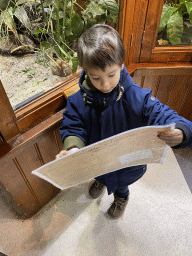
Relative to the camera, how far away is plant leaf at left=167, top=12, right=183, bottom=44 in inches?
46.0

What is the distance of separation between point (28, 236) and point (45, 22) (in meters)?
1.36

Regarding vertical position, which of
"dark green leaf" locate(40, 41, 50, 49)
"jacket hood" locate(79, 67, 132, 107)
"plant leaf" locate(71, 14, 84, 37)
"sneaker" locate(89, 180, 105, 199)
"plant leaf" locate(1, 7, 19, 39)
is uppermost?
"plant leaf" locate(1, 7, 19, 39)

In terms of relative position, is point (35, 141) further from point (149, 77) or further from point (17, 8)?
point (149, 77)

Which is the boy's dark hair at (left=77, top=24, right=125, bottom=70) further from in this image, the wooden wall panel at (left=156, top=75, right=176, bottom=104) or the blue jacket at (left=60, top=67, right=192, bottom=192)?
the wooden wall panel at (left=156, top=75, right=176, bottom=104)

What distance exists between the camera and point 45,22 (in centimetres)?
108

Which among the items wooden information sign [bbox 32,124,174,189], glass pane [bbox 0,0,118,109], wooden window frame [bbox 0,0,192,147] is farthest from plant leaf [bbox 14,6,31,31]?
wooden information sign [bbox 32,124,174,189]

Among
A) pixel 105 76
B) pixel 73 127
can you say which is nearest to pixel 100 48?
pixel 105 76

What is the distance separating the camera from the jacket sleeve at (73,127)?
85 cm

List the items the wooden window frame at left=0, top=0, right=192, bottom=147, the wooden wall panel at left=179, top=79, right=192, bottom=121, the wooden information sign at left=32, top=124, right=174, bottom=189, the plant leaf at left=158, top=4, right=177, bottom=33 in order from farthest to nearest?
the wooden wall panel at left=179, top=79, right=192, bottom=121
the plant leaf at left=158, top=4, right=177, bottom=33
the wooden window frame at left=0, top=0, right=192, bottom=147
the wooden information sign at left=32, top=124, right=174, bottom=189

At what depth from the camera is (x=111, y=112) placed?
0.84 meters

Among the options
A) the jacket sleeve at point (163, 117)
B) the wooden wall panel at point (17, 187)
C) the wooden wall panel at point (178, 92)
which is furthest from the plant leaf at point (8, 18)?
the wooden wall panel at point (178, 92)

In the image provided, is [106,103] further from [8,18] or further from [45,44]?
[8,18]

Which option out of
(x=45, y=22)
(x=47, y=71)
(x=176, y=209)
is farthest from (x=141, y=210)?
(x=45, y=22)

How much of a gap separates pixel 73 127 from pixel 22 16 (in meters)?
0.71
